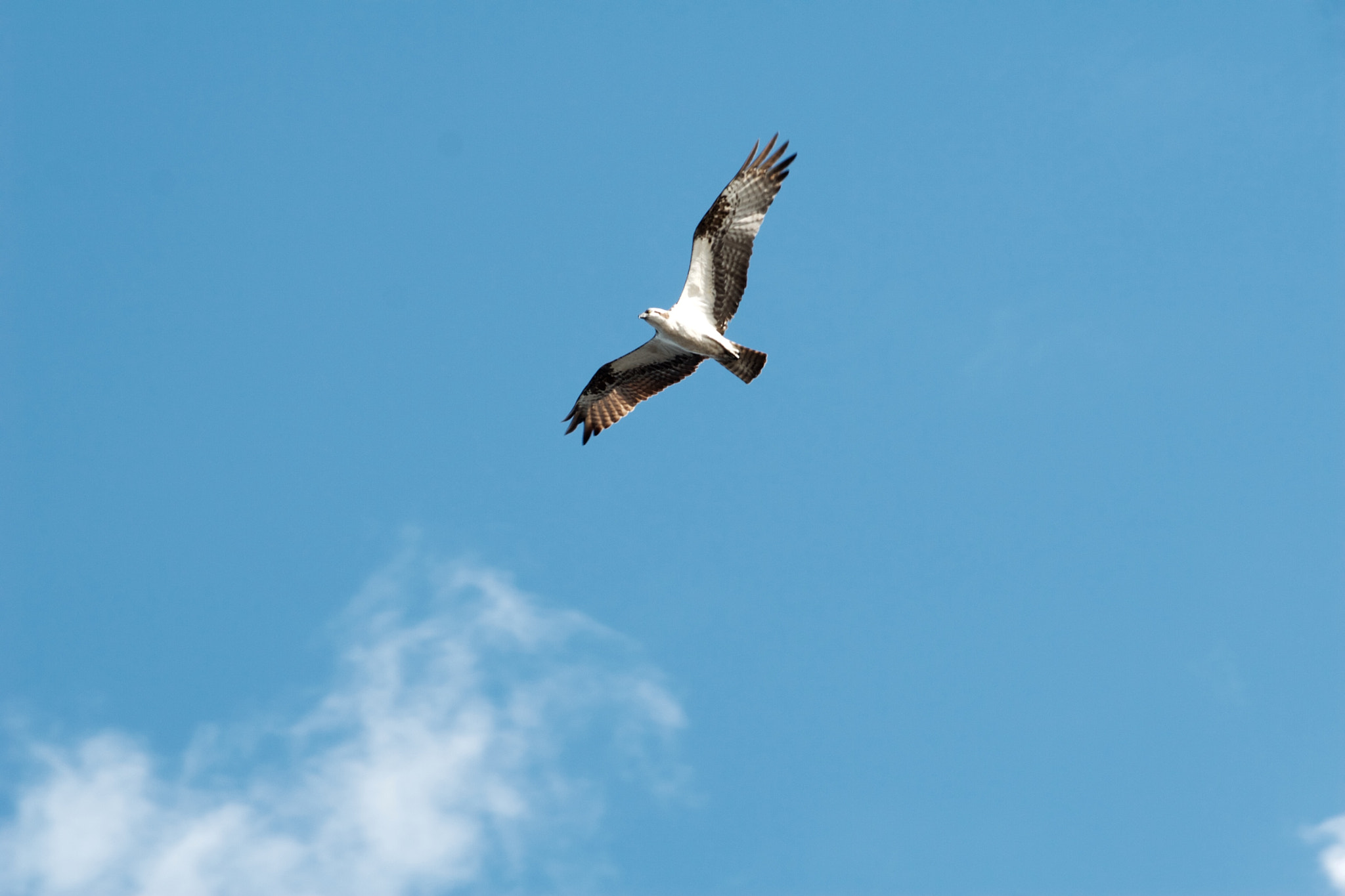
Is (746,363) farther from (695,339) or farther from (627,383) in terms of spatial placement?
(627,383)

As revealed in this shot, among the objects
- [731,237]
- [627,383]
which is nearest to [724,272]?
[731,237]

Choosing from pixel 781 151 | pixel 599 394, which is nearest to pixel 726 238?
pixel 781 151

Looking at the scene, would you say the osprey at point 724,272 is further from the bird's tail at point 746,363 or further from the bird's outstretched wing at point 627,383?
the bird's outstretched wing at point 627,383

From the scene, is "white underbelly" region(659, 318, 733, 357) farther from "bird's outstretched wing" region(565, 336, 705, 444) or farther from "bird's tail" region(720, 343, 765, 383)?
"bird's outstretched wing" region(565, 336, 705, 444)

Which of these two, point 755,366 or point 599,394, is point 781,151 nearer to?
point 755,366

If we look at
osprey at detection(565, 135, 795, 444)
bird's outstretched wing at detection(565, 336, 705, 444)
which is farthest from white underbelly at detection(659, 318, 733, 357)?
bird's outstretched wing at detection(565, 336, 705, 444)

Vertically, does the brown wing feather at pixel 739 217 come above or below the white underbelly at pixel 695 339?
above

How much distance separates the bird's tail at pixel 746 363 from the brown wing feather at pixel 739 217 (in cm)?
71

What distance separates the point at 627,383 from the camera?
2412cm

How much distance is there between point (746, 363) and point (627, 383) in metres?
2.75

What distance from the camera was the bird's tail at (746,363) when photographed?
22.1 m

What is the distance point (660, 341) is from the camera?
75.3 ft

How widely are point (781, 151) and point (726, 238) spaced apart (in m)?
1.63

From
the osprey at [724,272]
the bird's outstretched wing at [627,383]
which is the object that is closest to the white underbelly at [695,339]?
the osprey at [724,272]
